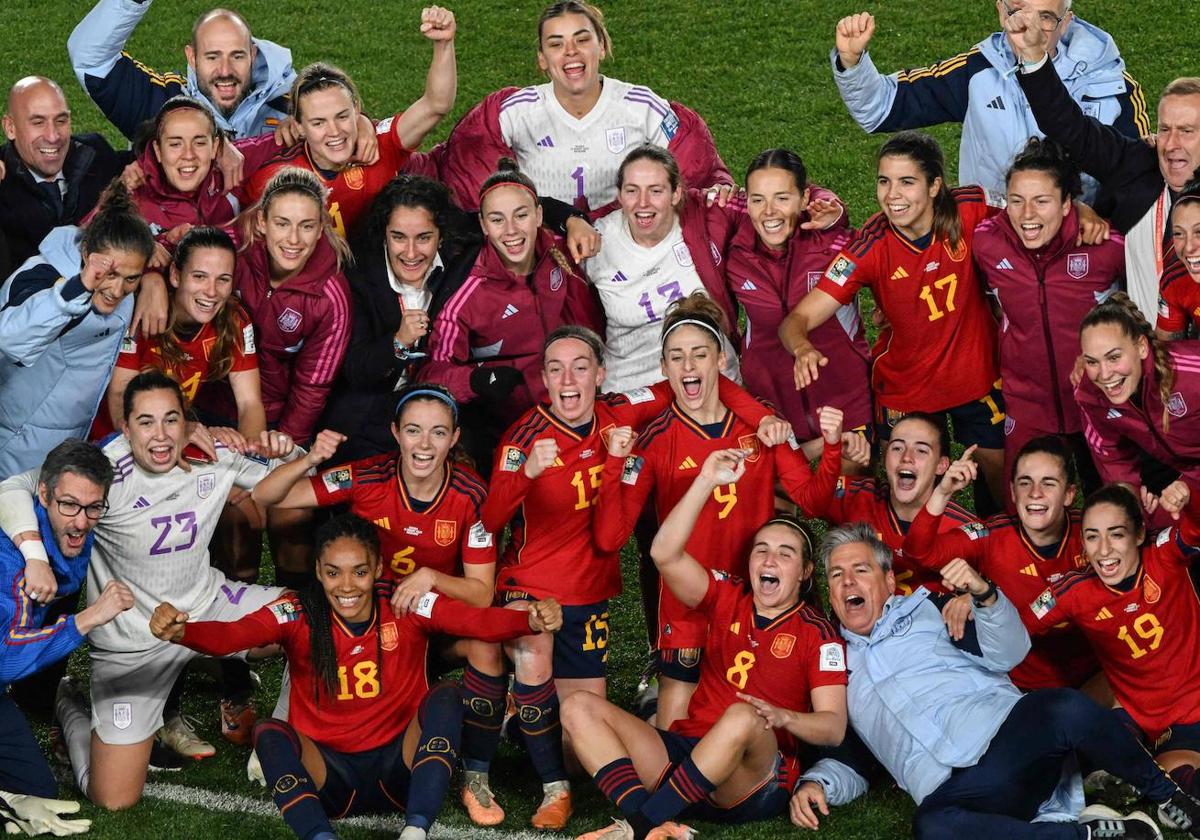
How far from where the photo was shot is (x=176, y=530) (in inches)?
264

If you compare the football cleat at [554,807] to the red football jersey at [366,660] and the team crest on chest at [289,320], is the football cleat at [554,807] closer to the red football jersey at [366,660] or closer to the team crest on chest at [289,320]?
the red football jersey at [366,660]

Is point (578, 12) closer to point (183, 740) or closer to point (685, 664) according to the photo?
point (685, 664)

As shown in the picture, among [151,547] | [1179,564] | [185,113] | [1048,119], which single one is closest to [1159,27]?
[1048,119]

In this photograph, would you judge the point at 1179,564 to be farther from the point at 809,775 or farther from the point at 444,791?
the point at 444,791

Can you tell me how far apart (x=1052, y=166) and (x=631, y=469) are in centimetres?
199

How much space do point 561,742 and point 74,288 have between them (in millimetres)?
2371

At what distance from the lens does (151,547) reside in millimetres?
6688

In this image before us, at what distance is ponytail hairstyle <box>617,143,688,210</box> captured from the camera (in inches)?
283

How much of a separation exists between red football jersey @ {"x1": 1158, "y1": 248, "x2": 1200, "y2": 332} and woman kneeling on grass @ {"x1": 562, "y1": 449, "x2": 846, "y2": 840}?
1.56 meters

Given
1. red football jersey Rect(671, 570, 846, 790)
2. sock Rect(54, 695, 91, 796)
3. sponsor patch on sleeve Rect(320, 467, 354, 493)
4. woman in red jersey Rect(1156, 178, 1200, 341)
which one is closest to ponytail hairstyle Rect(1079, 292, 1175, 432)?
woman in red jersey Rect(1156, 178, 1200, 341)

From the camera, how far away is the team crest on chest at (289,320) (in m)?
7.07

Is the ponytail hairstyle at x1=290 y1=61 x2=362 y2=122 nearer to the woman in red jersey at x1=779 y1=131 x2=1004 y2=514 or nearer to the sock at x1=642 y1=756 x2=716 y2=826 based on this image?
the woman in red jersey at x1=779 y1=131 x2=1004 y2=514

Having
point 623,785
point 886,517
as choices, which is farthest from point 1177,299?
point 623,785

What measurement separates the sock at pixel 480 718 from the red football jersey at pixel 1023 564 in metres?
1.63
